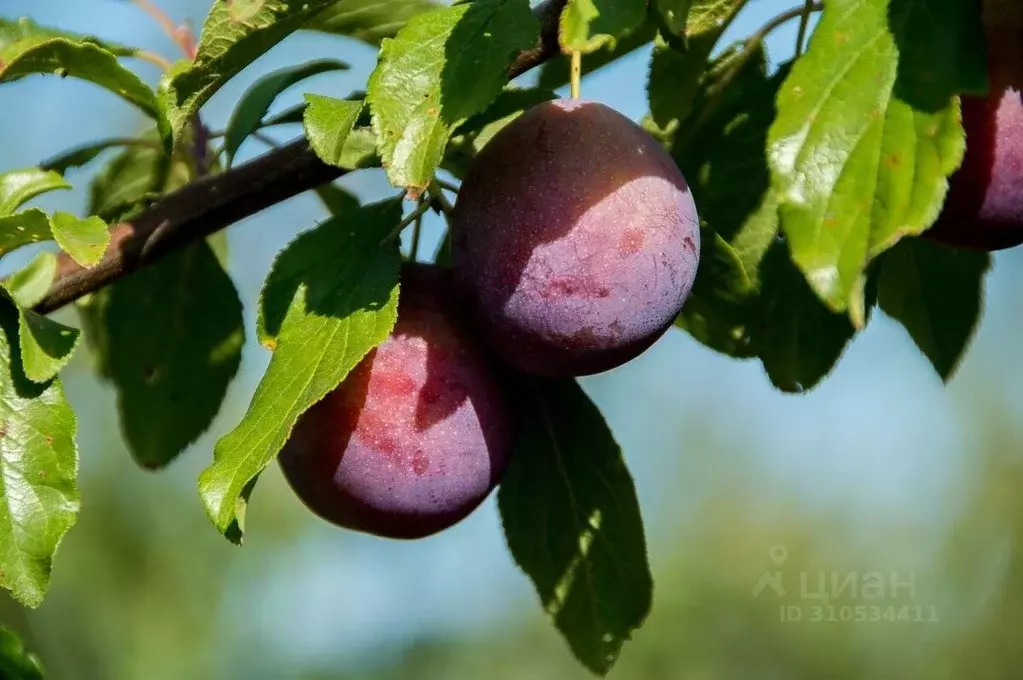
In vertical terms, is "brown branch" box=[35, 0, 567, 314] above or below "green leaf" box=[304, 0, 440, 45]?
below

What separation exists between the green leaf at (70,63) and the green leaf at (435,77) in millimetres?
234

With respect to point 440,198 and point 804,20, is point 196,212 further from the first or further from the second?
point 804,20

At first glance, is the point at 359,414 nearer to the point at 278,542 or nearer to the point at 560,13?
the point at 560,13

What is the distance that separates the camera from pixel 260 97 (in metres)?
1.01

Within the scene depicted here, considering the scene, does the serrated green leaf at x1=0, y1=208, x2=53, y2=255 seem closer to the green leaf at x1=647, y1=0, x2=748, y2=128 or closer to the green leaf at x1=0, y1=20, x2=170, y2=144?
the green leaf at x1=0, y1=20, x2=170, y2=144

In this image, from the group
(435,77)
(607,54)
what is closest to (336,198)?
(607,54)

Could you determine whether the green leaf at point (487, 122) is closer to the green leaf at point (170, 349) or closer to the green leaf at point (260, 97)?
the green leaf at point (260, 97)

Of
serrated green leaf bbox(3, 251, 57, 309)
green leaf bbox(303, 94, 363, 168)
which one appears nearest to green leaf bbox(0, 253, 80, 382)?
serrated green leaf bbox(3, 251, 57, 309)

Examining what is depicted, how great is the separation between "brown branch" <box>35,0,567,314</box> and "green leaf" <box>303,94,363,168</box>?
113mm

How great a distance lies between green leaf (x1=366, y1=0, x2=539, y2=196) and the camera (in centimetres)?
66

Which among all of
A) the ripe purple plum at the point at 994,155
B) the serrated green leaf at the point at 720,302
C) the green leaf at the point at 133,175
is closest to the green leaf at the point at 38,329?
the green leaf at the point at 133,175

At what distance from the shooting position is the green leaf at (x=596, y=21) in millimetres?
665

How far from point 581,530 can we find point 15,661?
0.45 meters

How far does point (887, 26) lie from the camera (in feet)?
2.13
